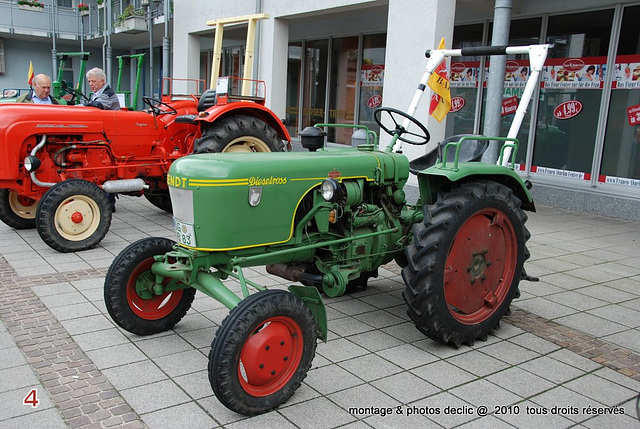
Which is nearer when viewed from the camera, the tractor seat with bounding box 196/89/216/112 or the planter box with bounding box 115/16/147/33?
the tractor seat with bounding box 196/89/216/112

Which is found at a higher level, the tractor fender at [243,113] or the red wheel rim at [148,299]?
the tractor fender at [243,113]

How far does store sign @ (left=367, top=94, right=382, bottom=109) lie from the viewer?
12.6 m

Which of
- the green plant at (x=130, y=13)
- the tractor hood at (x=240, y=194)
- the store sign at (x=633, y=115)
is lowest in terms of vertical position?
the tractor hood at (x=240, y=194)

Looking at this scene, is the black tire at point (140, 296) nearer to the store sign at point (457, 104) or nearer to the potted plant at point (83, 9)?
the store sign at point (457, 104)

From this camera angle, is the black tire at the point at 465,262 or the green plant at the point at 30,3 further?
the green plant at the point at 30,3

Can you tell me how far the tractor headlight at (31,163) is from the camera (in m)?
5.93

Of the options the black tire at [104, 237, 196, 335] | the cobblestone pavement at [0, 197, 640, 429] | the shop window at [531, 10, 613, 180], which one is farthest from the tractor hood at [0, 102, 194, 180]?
the shop window at [531, 10, 613, 180]

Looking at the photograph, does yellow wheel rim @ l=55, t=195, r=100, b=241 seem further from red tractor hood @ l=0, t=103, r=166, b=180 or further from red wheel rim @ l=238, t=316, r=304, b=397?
red wheel rim @ l=238, t=316, r=304, b=397

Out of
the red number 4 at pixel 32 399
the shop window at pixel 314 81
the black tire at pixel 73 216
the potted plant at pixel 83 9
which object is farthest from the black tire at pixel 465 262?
the potted plant at pixel 83 9

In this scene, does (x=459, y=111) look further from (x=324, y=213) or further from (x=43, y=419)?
(x=43, y=419)

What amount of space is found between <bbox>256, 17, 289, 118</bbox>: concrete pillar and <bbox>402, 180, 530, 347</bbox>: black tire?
343 inches

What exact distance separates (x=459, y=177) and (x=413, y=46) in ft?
17.7

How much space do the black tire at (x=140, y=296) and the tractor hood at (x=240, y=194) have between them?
399 mm

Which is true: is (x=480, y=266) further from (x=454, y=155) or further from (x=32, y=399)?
(x=32, y=399)
